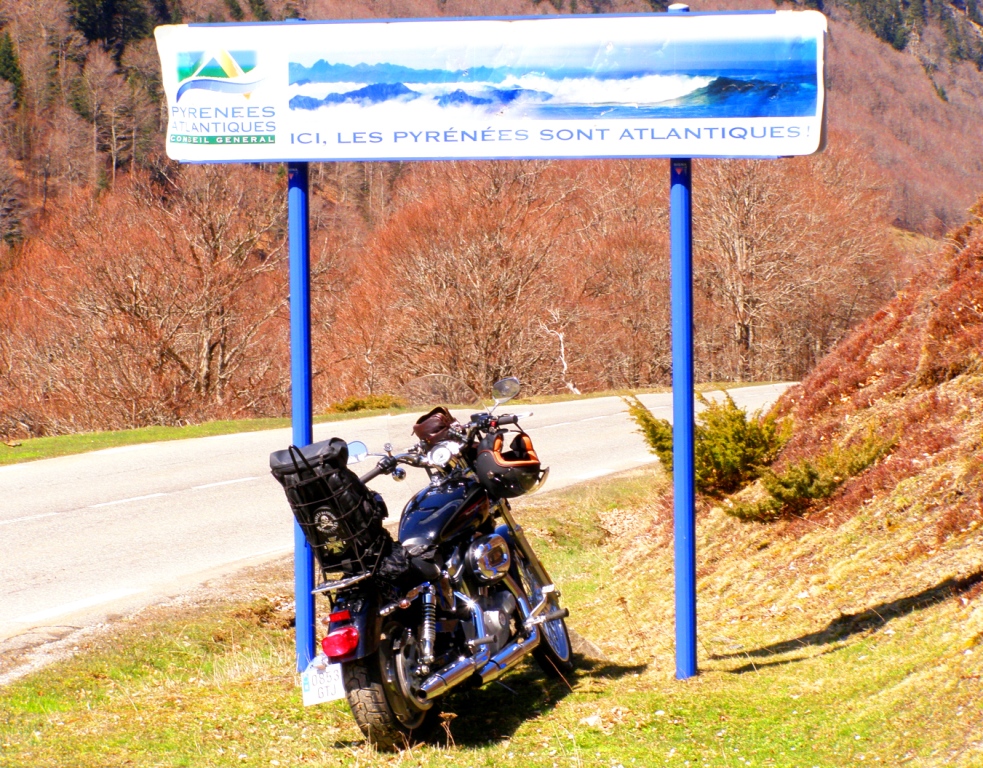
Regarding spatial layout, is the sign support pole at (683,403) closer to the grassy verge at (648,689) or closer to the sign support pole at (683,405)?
the sign support pole at (683,405)

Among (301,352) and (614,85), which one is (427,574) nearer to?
(301,352)

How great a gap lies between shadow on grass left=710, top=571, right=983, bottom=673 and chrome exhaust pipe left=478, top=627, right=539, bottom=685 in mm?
1050

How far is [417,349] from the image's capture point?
35.5 meters

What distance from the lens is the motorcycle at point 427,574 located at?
4578 mm

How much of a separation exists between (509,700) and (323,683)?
4.32ft

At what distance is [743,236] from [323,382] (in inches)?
724

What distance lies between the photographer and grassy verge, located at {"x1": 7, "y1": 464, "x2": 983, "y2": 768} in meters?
4.64

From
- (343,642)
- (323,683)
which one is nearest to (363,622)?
(343,642)

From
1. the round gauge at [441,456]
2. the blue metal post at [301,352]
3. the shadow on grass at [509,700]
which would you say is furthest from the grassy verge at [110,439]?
the round gauge at [441,456]

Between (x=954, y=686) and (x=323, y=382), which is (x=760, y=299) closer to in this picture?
(x=323, y=382)

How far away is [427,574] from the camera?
193 inches

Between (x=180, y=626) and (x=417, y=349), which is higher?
(x=180, y=626)

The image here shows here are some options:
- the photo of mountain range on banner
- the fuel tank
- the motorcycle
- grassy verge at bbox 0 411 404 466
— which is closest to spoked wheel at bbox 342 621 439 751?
the motorcycle

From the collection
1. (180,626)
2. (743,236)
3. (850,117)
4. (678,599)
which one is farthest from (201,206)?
(850,117)
